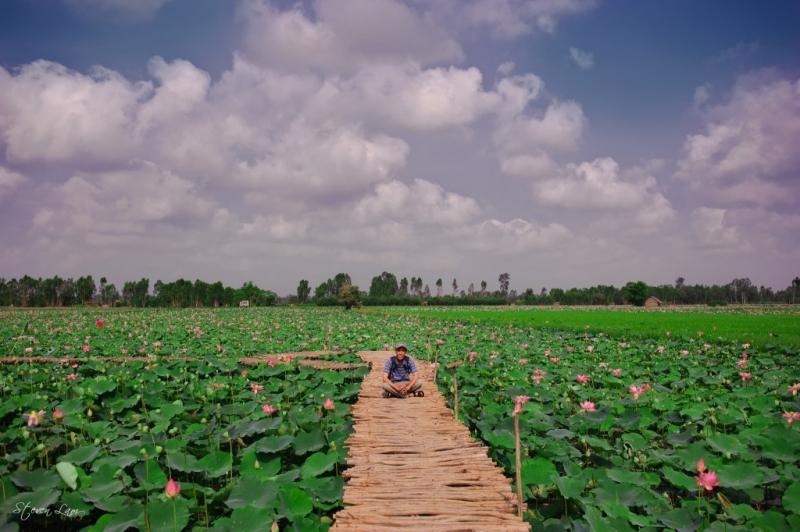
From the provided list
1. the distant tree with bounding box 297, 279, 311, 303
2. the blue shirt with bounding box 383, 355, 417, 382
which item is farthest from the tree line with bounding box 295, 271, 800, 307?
the blue shirt with bounding box 383, 355, 417, 382

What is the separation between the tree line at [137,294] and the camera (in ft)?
215

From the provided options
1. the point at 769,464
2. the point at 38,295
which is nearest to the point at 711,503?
the point at 769,464

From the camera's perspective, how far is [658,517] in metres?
3.09

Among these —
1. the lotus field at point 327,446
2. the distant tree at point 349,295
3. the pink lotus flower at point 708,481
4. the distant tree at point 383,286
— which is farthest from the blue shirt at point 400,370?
the distant tree at point 383,286

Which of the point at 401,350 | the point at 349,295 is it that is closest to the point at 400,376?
the point at 401,350

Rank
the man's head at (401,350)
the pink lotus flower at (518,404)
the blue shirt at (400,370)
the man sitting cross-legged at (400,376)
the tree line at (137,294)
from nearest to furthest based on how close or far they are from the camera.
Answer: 1. the pink lotus flower at (518,404)
2. the man sitting cross-legged at (400,376)
3. the man's head at (401,350)
4. the blue shirt at (400,370)
5. the tree line at (137,294)

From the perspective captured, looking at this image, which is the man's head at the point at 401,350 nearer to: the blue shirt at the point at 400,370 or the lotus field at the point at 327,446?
the blue shirt at the point at 400,370

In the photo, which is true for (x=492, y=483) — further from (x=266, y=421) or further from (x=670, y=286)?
(x=670, y=286)

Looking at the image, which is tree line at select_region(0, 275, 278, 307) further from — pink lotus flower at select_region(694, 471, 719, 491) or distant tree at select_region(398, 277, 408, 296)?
pink lotus flower at select_region(694, 471, 719, 491)

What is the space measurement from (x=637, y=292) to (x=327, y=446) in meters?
80.4

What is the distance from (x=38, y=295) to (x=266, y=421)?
79920mm

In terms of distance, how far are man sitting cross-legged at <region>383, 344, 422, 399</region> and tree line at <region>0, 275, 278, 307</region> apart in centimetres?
6563

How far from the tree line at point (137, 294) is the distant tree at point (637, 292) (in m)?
54.9

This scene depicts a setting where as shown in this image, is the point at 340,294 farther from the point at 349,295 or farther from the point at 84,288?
the point at 84,288
